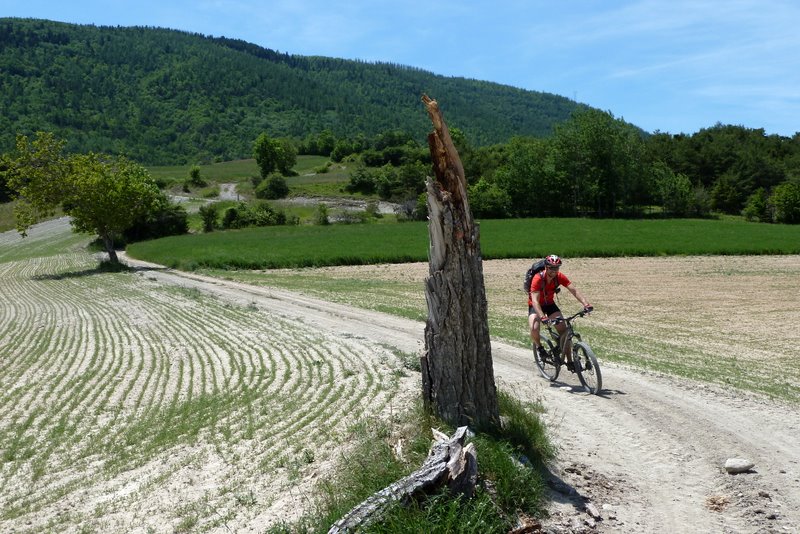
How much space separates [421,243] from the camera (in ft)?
184

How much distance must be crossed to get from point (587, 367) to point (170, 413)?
7025 millimetres

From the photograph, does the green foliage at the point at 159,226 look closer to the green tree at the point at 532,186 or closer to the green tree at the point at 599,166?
the green tree at the point at 532,186

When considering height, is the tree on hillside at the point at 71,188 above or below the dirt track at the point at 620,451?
above

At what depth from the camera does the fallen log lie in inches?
239

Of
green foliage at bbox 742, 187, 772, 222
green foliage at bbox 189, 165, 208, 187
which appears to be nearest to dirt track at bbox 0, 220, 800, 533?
green foliage at bbox 742, 187, 772, 222

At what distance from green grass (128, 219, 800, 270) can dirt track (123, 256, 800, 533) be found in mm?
37460

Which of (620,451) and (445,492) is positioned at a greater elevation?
(445,492)

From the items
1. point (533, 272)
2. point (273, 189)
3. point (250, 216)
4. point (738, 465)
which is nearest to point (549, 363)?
point (533, 272)

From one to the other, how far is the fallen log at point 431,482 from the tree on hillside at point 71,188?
43.9 m

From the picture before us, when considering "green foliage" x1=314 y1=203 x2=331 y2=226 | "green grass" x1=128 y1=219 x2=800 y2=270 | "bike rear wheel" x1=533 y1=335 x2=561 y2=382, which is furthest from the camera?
"green foliage" x1=314 y1=203 x2=331 y2=226

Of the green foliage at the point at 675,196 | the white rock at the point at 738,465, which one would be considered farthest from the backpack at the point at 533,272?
the green foliage at the point at 675,196

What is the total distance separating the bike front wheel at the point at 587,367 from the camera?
11.2 meters

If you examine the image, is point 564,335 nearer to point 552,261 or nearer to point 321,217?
point 552,261

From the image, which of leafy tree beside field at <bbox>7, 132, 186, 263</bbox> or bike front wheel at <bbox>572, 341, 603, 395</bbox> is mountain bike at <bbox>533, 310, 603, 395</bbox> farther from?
leafy tree beside field at <bbox>7, 132, 186, 263</bbox>
